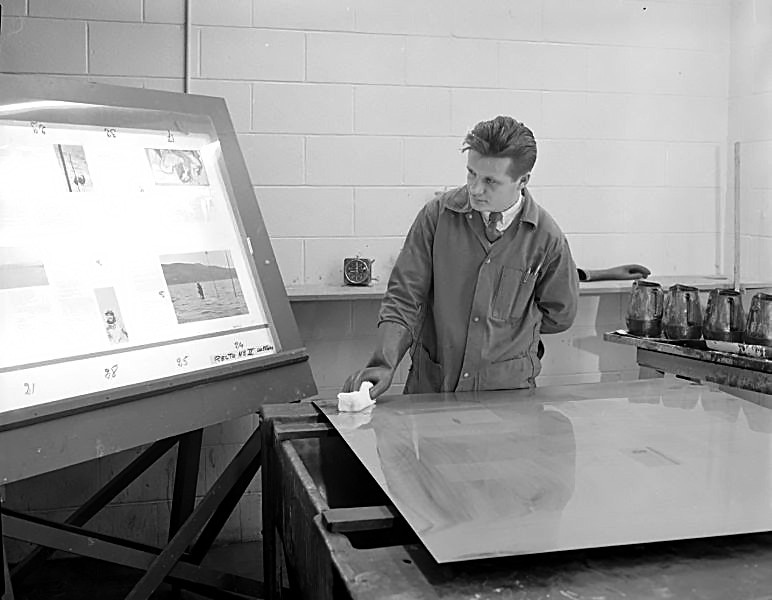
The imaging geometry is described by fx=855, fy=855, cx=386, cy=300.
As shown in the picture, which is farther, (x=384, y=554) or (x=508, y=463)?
(x=508, y=463)

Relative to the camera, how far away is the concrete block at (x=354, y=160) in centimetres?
329

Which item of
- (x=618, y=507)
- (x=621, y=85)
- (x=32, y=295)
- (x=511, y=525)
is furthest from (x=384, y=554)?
(x=621, y=85)

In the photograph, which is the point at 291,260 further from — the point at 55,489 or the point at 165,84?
the point at 55,489

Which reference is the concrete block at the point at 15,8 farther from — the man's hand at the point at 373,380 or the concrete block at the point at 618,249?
the concrete block at the point at 618,249

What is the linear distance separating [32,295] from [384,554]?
1.24 meters

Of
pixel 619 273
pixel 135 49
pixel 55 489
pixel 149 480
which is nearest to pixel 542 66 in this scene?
pixel 619 273

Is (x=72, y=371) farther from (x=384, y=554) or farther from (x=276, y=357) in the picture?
(x=384, y=554)

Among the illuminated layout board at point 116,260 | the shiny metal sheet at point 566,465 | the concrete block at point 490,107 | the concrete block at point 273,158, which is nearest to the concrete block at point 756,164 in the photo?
the concrete block at point 490,107

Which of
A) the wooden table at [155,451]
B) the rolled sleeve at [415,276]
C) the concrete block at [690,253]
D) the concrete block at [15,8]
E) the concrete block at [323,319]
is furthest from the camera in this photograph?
the concrete block at [690,253]

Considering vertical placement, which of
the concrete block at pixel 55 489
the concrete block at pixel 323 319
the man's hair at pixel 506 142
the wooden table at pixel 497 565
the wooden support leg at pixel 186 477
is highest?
the man's hair at pixel 506 142

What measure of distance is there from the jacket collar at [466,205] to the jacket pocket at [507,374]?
1.38 feet

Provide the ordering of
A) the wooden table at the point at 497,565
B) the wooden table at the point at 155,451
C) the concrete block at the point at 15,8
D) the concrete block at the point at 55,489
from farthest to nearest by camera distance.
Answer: the concrete block at the point at 55,489 → the concrete block at the point at 15,8 → the wooden table at the point at 155,451 → the wooden table at the point at 497,565

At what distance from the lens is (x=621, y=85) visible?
11.7 ft

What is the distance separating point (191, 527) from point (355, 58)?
187cm
